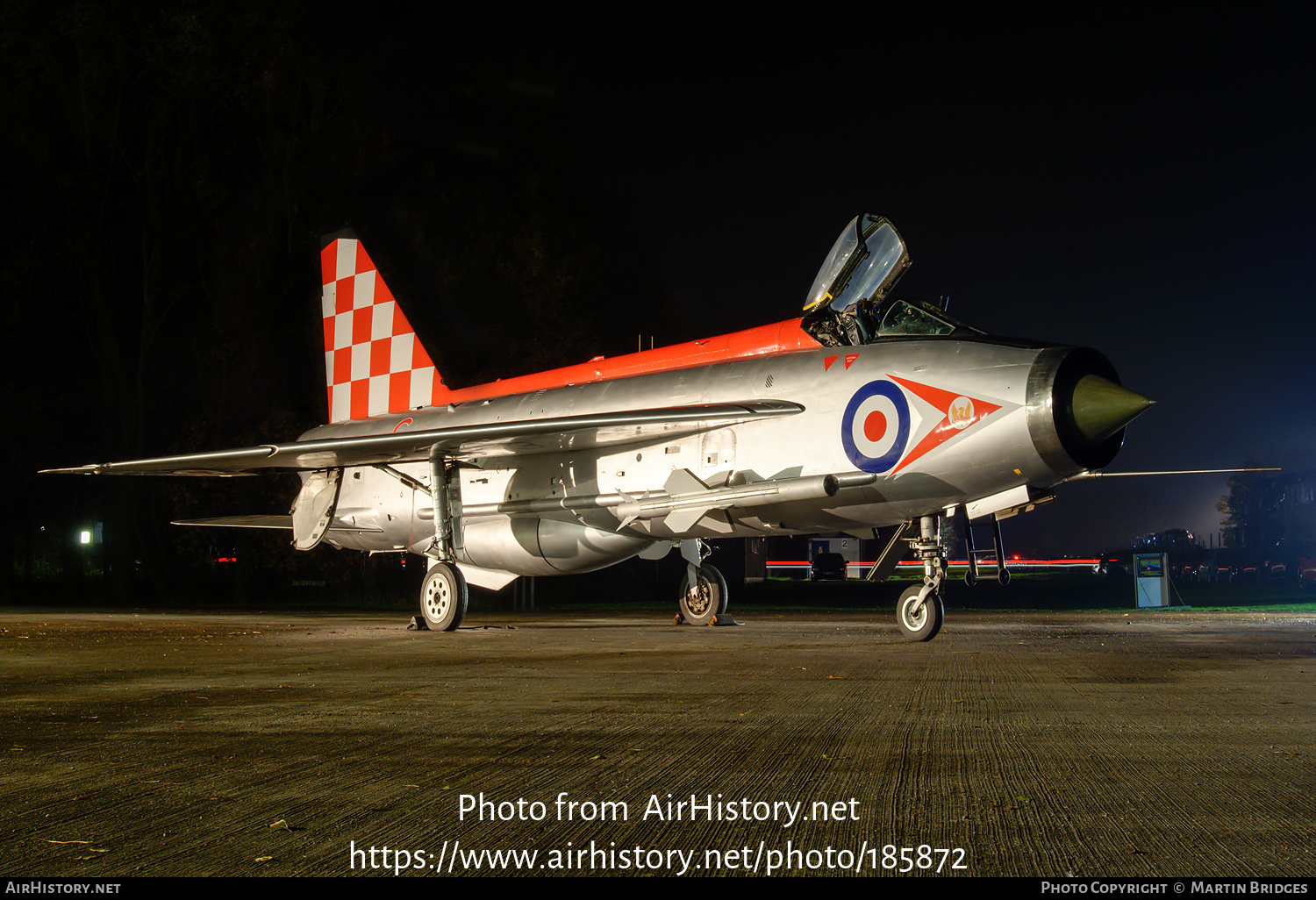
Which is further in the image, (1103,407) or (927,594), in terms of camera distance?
(927,594)

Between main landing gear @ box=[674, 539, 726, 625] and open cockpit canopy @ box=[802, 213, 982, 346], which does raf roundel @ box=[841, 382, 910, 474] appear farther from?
main landing gear @ box=[674, 539, 726, 625]

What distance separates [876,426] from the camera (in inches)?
384

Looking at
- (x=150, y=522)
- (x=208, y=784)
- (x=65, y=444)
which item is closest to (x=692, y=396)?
(x=208, y=784)

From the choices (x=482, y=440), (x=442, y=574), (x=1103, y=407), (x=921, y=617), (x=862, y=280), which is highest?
(x=862, y=280)

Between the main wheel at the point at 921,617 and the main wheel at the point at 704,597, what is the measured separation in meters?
3.44

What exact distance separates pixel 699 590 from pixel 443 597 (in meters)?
3.51

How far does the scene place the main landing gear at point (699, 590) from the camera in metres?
13.4

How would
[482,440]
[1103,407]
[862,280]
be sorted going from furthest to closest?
1. [482,440]
2. [862,280]
3. [1103,407]

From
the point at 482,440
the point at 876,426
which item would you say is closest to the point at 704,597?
the point at 482,440

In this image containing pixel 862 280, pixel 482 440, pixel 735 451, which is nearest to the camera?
pixel 862 280

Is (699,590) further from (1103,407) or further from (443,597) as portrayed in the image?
(1103,407)

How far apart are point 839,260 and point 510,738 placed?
286 inches

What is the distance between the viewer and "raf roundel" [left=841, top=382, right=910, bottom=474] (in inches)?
379

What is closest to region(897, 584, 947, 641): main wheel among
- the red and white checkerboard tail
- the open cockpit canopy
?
the open cockpit canopy
